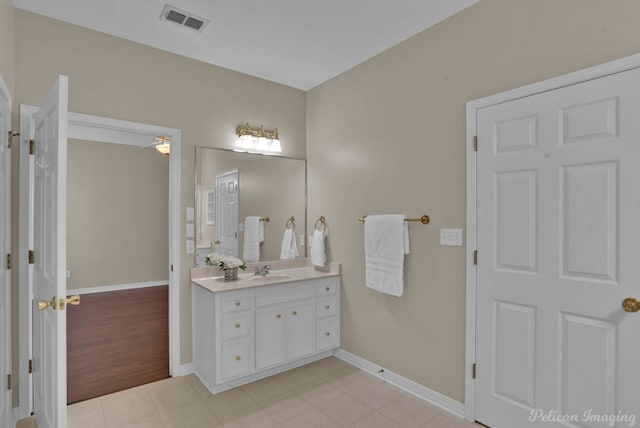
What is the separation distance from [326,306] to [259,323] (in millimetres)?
705

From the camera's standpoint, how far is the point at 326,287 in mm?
3299

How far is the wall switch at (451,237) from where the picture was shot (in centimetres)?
237

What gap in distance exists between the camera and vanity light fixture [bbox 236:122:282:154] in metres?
3.36

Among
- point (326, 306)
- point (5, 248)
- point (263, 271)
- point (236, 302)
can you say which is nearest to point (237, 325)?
point (236, 302)

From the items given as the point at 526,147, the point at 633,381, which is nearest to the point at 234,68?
the point at 526,147

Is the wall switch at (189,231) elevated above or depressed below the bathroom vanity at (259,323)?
above

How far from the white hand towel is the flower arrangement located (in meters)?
0.75

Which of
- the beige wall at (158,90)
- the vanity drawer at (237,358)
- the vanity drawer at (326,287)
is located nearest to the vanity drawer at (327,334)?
the vanity drawer at (326,287)

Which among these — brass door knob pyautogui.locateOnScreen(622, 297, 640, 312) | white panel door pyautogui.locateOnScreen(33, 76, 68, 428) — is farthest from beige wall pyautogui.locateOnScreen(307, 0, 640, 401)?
white panel door pyautogui.locateOnScreen(33, 76, 68, 428)

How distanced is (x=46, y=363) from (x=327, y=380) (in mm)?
1927

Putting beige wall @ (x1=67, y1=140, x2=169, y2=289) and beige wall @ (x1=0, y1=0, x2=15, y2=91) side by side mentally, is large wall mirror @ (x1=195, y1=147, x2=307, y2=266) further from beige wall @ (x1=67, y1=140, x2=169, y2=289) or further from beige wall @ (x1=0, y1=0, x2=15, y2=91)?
beige wall @ (x1=67, y1=140, x2=169, y2=289)

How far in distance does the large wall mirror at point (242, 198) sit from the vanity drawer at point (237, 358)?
0.80 m

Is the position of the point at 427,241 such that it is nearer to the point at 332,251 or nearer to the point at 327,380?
the point at 332,251

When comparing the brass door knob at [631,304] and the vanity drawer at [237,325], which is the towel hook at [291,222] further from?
the brass door knob at [631,304]
